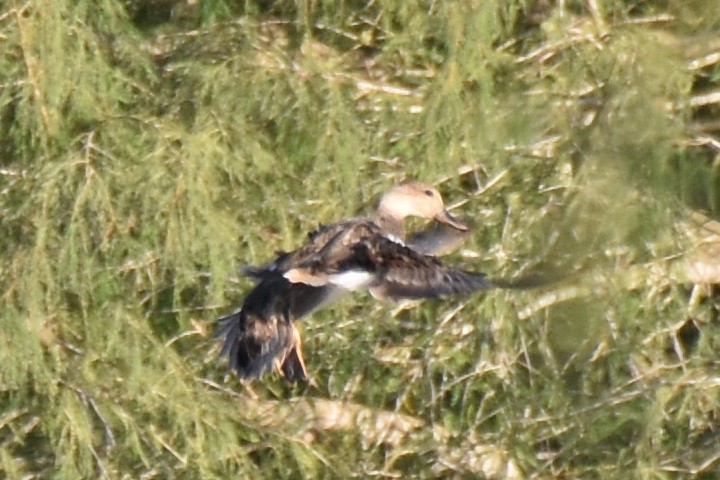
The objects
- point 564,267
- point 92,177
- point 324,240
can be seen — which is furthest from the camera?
point 92,177

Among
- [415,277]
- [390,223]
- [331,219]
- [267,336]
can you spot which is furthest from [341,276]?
[331,219]

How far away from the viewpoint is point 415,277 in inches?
159

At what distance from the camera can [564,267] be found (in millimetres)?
4016

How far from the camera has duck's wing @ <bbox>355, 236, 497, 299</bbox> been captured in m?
3.96

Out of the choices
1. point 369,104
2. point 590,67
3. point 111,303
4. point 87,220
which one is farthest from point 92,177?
point 590,67

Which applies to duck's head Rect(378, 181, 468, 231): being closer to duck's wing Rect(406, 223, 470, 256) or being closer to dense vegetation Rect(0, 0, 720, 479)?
duck's wing Rect(406, 223, 470, 256)

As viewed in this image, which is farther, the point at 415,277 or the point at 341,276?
the point at 341,276

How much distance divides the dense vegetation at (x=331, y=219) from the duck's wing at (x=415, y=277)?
881 millimetres

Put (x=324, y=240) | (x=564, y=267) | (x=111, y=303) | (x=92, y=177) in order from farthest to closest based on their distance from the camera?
(x=111, y=303), (x=92, y=177), (x=324, y=240), (x=564, y=267)

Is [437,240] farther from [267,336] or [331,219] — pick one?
[331,219]

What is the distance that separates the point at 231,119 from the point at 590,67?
924 mm

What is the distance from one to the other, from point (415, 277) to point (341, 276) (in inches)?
7.0

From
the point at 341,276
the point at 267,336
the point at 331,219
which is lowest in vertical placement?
the point at 331,219

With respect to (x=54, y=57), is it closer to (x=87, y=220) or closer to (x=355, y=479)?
(x=87, y=220)
